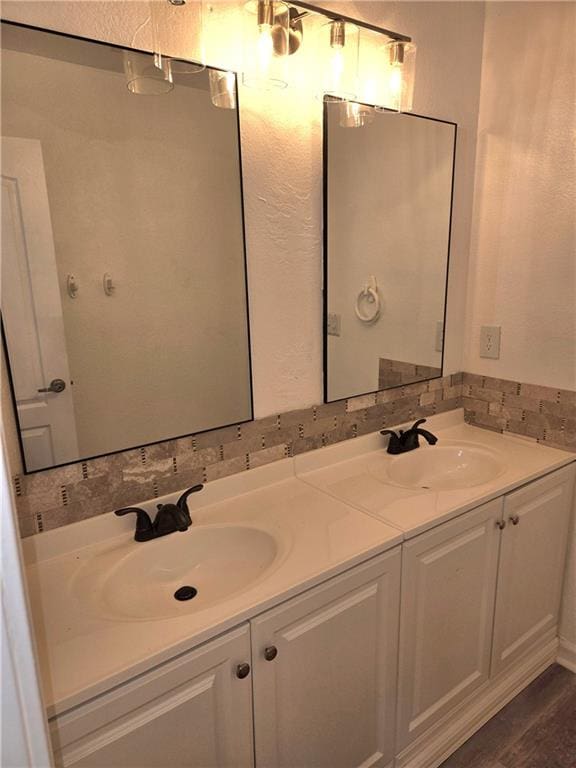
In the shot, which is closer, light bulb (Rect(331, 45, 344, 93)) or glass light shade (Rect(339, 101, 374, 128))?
light bulb (Rect(331, 45, 344, 93))

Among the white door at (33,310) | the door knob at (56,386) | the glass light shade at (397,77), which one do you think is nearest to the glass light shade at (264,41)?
the glass light shade at (397,77)

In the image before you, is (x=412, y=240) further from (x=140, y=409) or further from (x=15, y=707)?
(x=15, y=707)

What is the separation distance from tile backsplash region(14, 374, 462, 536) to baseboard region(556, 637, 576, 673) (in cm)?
106

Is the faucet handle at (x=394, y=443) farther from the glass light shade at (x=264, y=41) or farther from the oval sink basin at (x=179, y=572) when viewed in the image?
the glass light shade at (x=264, y=41)

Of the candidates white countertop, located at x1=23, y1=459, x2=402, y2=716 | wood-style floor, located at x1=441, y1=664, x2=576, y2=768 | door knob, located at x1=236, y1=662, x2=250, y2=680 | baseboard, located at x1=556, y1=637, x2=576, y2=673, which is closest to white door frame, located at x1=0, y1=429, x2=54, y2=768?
white countertop, located at x1=23, y1=459, x2=402, y2=716

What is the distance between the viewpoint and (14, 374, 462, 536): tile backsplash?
1154 mm

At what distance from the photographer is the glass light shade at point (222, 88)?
4.09 ft

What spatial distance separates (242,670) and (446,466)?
3.84 feet

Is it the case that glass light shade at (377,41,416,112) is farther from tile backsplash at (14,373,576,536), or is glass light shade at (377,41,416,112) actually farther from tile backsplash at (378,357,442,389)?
tile backsplash at (14,373,576,536)

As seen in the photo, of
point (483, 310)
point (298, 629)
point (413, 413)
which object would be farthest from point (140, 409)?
point (483, 310)

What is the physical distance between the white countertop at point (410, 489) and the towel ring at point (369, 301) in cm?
44

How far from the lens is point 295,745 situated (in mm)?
1126

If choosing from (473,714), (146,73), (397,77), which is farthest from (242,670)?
(397,77)

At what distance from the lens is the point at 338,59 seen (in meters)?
1.39
